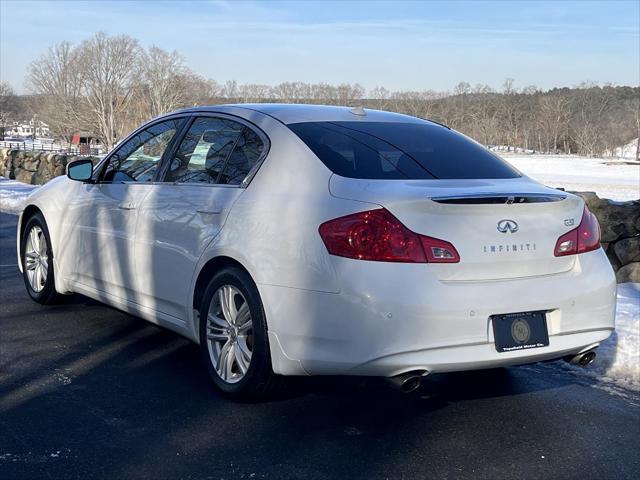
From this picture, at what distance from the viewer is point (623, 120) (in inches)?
3246

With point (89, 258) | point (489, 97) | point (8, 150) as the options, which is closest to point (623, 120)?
point (489, 97)

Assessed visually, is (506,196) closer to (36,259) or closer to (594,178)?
(36,259)

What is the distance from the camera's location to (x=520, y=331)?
144 inches

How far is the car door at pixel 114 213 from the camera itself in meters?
5.07

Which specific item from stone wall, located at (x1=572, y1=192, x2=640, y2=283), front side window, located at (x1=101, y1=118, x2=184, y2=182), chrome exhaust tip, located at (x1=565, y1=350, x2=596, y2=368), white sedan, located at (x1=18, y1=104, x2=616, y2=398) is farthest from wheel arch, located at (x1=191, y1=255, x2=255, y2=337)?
stone wall, located at (x1=572, y1=192, x2=640, y2=283)

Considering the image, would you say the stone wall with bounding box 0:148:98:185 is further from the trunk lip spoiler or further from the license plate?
the license plate

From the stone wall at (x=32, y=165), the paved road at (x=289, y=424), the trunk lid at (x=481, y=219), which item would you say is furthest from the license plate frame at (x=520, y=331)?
the stone wall at (x=32, y=165)

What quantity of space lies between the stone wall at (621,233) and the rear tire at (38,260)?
5.03 meters

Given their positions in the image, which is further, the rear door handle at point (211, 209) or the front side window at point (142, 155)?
the front side window at point (142, 155)

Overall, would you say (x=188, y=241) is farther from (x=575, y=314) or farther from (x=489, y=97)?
(x=489, y=97)

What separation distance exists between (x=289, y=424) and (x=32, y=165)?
20.9 meters

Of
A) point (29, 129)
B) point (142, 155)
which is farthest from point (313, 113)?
point (29, 129)

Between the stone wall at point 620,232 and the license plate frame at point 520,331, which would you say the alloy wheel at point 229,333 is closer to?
the license plate frame at point 520,331

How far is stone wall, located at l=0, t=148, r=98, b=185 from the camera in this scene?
21.4 m
